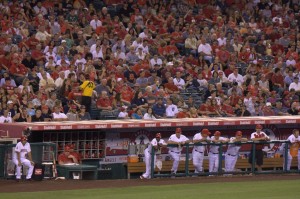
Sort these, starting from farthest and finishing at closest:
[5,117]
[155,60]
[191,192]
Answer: [155,60]
[5,117]
[191,192]

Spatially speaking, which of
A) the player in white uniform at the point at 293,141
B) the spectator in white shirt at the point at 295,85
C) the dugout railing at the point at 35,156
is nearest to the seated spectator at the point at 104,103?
the dugout railing at the point at 35,156

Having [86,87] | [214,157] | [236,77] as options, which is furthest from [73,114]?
[236,77]

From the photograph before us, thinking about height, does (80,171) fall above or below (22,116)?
below

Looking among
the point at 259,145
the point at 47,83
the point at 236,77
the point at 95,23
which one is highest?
the point at 95,23

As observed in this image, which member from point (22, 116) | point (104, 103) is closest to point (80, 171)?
point (22, 116)

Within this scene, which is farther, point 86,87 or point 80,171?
Answer: point 86,87

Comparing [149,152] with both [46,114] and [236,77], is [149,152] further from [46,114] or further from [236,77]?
[236,77]

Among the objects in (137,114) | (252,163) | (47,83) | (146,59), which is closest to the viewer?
(252,163)

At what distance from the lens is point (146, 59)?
1183 inches

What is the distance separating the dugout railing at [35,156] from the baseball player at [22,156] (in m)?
0.30

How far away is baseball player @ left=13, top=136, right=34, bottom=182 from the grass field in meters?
2.28

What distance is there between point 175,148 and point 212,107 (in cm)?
379

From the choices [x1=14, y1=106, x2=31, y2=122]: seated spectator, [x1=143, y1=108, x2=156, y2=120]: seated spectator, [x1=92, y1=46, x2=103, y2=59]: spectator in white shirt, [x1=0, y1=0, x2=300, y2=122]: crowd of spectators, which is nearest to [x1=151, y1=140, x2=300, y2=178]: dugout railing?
[x1=143, y1=108, x2=156, y2=120]: seated spectator

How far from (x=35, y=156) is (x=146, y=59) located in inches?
268
